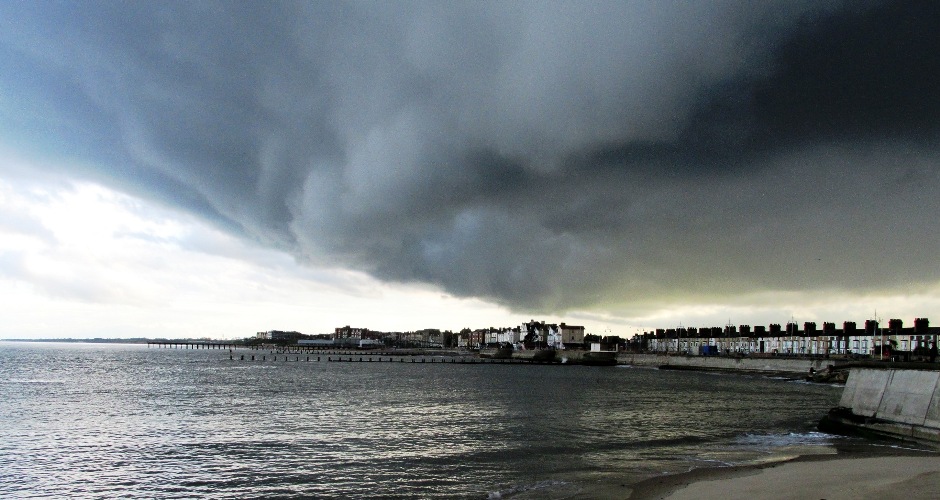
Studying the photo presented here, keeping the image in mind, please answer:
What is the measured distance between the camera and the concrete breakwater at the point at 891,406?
28.7 metres

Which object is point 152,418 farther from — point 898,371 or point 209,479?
point 898,371

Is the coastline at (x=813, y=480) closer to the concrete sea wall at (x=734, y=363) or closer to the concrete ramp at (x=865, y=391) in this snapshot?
the concrete ramp at (x=865, y=391)

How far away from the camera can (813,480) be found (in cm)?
2030

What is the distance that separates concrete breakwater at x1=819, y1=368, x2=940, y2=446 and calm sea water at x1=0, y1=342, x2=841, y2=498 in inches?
91.6

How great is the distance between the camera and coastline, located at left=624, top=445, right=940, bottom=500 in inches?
713

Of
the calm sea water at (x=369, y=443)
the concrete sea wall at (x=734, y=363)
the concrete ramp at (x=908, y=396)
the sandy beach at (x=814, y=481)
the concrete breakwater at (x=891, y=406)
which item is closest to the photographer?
the sandy beach at (x=814, y=481)

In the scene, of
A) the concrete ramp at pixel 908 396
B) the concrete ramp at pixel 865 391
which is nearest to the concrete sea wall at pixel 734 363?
the concrete ramp at pixel 865 391

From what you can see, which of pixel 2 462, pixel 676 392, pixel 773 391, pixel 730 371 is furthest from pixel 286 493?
pixel 730 371

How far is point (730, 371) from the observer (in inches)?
5192

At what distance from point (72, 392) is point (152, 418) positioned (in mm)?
28161

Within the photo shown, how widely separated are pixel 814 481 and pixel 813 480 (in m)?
0.20

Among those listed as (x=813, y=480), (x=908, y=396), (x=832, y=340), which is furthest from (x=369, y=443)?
(x=832, y=340)

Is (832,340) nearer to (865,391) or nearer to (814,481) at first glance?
(865,391)

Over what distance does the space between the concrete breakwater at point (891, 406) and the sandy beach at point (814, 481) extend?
4143 mm
